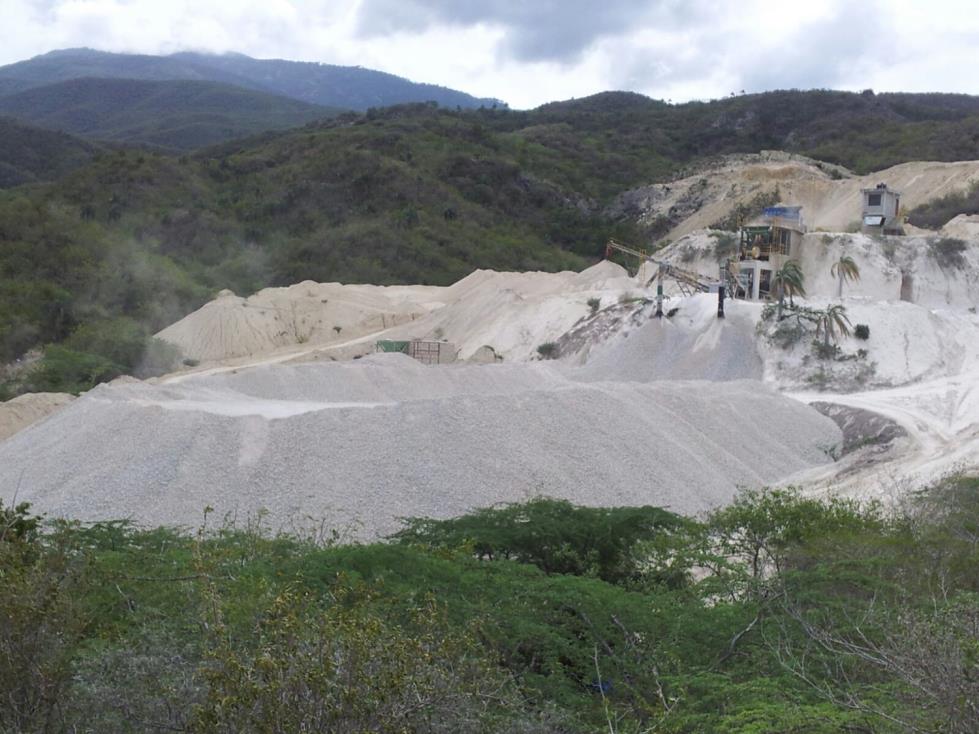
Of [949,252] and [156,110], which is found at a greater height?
[156,110]

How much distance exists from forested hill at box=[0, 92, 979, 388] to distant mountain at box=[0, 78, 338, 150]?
3391cm

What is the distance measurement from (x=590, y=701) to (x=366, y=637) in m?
2.87

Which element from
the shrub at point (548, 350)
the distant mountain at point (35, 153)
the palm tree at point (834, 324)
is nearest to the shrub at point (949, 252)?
the palm tree at point (834, 324)

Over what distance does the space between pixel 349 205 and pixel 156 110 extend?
Answer: 85.8 m

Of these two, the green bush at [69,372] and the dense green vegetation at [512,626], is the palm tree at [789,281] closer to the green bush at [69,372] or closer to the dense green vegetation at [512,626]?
the dense green vegetation at [512,626]

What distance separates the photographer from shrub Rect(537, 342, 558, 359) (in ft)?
108

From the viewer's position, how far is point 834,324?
29.2m

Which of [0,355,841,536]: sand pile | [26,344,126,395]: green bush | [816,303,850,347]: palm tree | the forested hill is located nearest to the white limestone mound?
[816,303,850,347]: palm tree

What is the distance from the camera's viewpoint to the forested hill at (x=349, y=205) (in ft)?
135

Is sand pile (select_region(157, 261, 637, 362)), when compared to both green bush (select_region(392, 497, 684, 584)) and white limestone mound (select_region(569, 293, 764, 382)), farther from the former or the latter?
green bush (select_region(392, 497, 684, 584))

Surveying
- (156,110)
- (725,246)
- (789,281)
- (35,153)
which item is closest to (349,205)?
(725,246)

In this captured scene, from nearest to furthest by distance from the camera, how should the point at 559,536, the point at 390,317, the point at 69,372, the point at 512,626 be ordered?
the point at 512,626 → the point at 559,536 → the point at 69,372 → the point at 390,317

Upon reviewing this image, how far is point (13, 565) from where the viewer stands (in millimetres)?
7043

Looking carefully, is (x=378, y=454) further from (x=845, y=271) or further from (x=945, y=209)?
(x=945, y=209)
